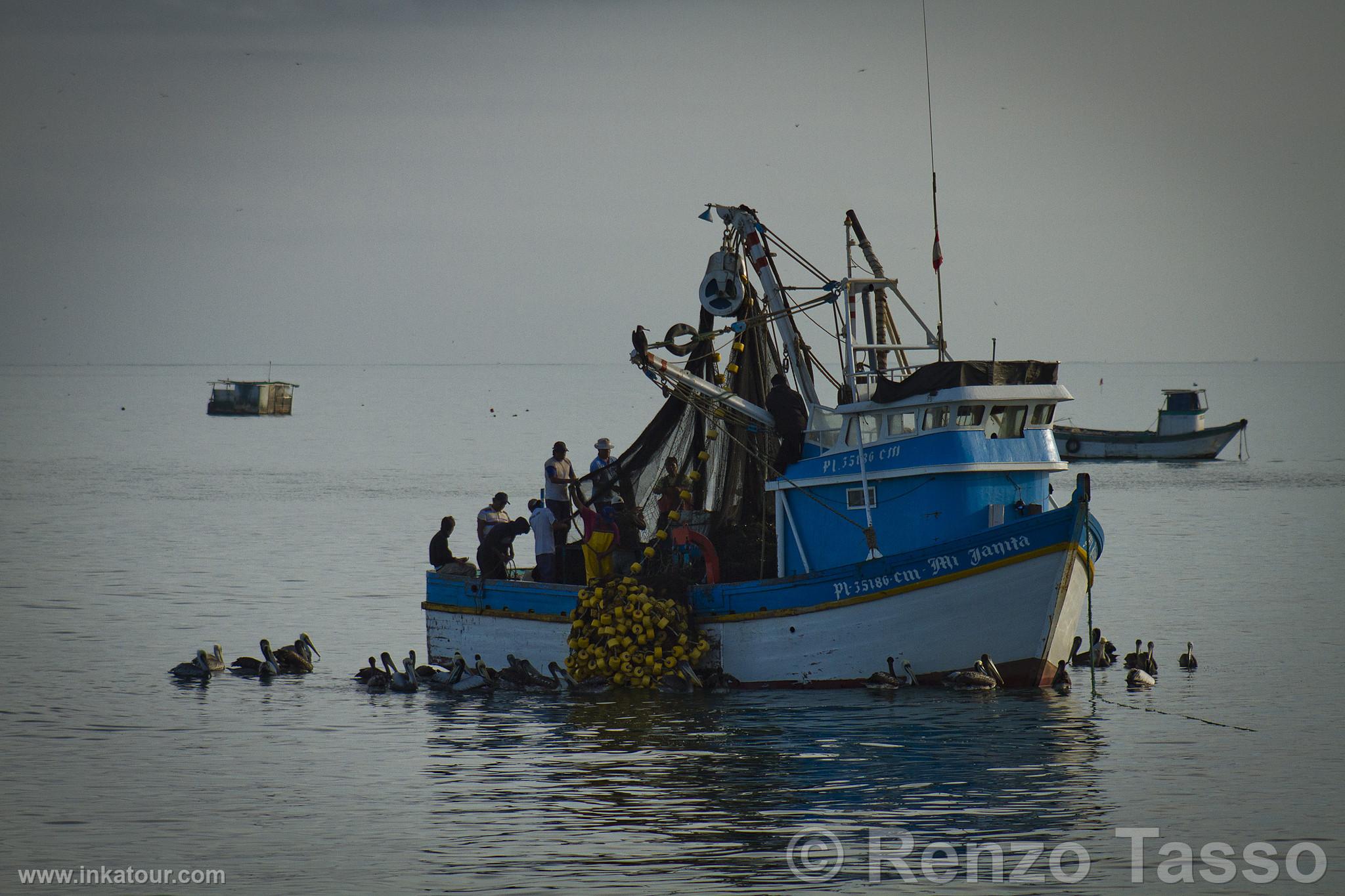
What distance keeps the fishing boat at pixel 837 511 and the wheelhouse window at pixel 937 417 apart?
0.08 feet

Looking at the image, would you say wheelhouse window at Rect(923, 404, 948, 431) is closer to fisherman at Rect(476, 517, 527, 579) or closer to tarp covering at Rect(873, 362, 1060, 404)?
tarp covering at Rect(873, 362, 1060, 404)

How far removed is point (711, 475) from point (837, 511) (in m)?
2.39

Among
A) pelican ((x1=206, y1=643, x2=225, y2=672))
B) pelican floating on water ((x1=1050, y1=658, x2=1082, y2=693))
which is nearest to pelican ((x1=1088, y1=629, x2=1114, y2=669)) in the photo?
pelican floating on water ((x1=1050, y1=658, x2=1082, y2=693))

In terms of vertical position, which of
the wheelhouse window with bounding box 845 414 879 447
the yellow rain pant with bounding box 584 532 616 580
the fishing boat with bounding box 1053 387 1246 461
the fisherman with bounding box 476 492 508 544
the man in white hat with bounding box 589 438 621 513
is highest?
the fishing boat with bounding box 1053 387 1246 461

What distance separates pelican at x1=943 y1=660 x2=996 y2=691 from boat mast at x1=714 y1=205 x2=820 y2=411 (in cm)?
457

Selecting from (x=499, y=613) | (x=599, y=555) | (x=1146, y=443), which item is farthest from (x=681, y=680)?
(x=1146, y=443)

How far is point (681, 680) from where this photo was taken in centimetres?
2134

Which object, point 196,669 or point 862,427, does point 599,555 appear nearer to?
point 862,427

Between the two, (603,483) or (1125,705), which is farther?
(603,483)

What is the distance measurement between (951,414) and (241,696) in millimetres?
11405

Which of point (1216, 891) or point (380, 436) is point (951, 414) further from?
point (380, 436)

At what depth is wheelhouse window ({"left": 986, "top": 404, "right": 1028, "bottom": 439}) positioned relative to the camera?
67.9 feet

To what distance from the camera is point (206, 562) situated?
4206cm

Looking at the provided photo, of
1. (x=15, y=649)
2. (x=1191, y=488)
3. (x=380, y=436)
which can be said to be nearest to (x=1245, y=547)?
(x=1191, y=488)
